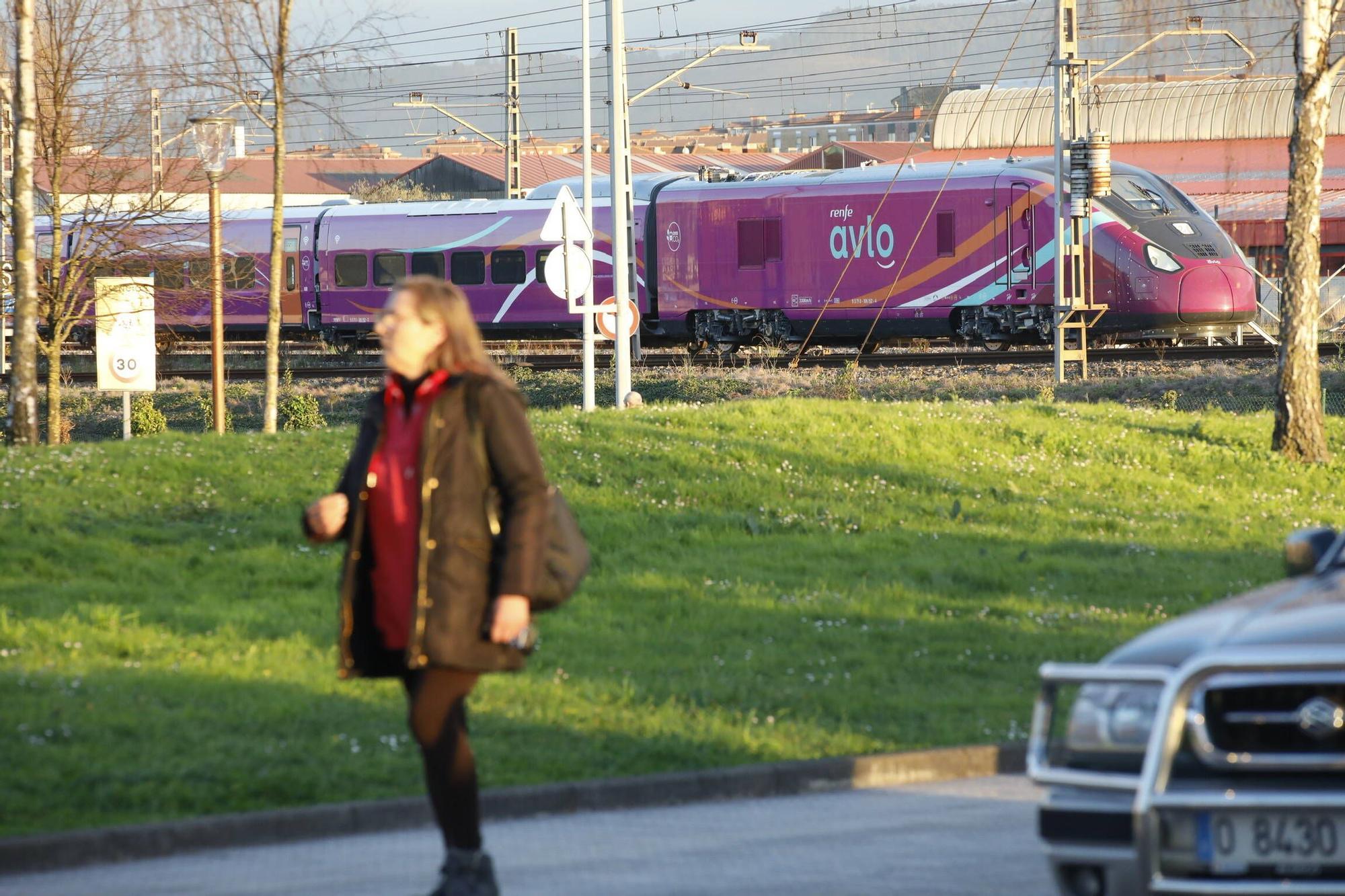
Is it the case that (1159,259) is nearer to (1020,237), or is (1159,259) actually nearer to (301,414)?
(1020,237)

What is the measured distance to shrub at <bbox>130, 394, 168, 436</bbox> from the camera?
25234 millimetres

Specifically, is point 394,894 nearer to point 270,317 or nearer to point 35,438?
point 35,438

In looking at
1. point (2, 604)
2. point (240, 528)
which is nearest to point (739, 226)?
point (240, 528)

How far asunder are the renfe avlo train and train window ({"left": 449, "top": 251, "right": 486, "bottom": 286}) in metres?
0.04

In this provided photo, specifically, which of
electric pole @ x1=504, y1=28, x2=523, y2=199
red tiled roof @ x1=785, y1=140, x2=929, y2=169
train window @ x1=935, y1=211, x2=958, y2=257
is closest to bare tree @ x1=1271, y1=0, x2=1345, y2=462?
train window @ x1=935, y1=211, x2=958, y2=257

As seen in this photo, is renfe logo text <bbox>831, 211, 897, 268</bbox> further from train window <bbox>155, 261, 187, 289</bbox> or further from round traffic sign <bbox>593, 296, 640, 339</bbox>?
train window <bbox>155, 261, 187, 289</bbox>

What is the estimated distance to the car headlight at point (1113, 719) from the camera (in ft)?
14.9

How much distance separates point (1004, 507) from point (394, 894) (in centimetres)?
925

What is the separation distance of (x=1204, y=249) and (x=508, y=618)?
27.9 m

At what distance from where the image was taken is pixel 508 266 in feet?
123

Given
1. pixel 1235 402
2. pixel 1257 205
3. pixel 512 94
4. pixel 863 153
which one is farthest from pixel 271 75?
pixel 863 153

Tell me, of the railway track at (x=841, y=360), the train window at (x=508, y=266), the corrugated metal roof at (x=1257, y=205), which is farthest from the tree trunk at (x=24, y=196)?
the corrugated metal roof at (x=1257, y=205)

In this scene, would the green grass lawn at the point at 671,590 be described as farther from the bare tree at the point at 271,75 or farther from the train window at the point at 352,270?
the train window at the point at 352,270

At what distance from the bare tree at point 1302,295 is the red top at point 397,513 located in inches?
516
